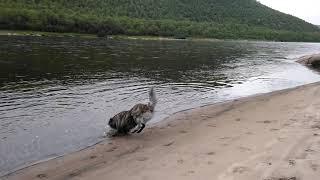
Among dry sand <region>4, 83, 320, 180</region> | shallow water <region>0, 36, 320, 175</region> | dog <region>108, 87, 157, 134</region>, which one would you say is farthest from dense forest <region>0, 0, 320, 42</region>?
dry sand <region>4, 83, 320, 180</region>

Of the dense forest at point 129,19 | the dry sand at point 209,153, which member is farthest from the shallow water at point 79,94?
the dense forest at point 129,19

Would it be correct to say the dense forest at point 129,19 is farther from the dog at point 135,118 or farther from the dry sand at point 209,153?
the dry sand at point 209,153

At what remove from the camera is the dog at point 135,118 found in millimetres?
14656

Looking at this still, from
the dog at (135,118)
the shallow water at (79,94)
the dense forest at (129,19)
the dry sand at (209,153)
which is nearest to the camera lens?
the dry sand at (209,153)

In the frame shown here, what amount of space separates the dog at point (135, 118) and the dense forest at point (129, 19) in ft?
287

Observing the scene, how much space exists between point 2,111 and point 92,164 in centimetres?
767

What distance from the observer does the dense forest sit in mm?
106500

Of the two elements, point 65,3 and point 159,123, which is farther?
point 65,3

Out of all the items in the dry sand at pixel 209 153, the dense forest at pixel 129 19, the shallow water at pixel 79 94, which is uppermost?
the dense forest at pixel 129 19

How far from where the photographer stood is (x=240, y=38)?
562 ft

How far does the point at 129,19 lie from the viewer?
→ 139000mm

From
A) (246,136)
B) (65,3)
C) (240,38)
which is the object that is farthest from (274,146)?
(240,38)

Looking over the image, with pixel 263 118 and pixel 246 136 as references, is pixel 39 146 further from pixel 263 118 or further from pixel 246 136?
pixel 263 118

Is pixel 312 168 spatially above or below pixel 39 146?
above
